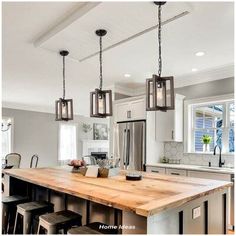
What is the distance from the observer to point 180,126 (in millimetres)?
4941

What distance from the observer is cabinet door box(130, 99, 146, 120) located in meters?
4.95

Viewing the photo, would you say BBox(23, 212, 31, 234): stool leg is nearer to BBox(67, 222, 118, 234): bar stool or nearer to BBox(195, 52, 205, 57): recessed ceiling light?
BBox(67, 222, 118, 234): bar stool

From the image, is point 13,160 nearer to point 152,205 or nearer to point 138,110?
point 138,110

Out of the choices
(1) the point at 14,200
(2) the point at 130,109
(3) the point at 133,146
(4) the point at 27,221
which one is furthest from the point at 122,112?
(4) the point at 27,221

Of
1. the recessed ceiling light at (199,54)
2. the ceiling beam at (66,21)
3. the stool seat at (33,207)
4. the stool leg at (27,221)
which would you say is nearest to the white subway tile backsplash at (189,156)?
the recessed ceiling light at (199,54)

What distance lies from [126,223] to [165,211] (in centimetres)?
28

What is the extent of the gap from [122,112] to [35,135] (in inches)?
182

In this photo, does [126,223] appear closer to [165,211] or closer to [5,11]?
[165,211]

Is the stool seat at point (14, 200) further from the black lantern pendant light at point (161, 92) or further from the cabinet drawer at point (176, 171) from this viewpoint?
the cabinet drawer at point (176, 171)

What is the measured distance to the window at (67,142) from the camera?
31.3ft

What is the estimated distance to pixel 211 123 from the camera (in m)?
4.77

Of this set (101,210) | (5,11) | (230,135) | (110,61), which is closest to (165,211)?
(101,210)

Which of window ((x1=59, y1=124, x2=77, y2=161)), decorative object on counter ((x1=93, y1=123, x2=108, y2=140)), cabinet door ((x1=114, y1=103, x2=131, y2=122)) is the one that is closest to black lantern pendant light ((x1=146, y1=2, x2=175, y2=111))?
cabinet door ((x1=114, y1=103, x2=131, y2=122))

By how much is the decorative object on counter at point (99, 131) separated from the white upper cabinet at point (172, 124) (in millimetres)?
5806
